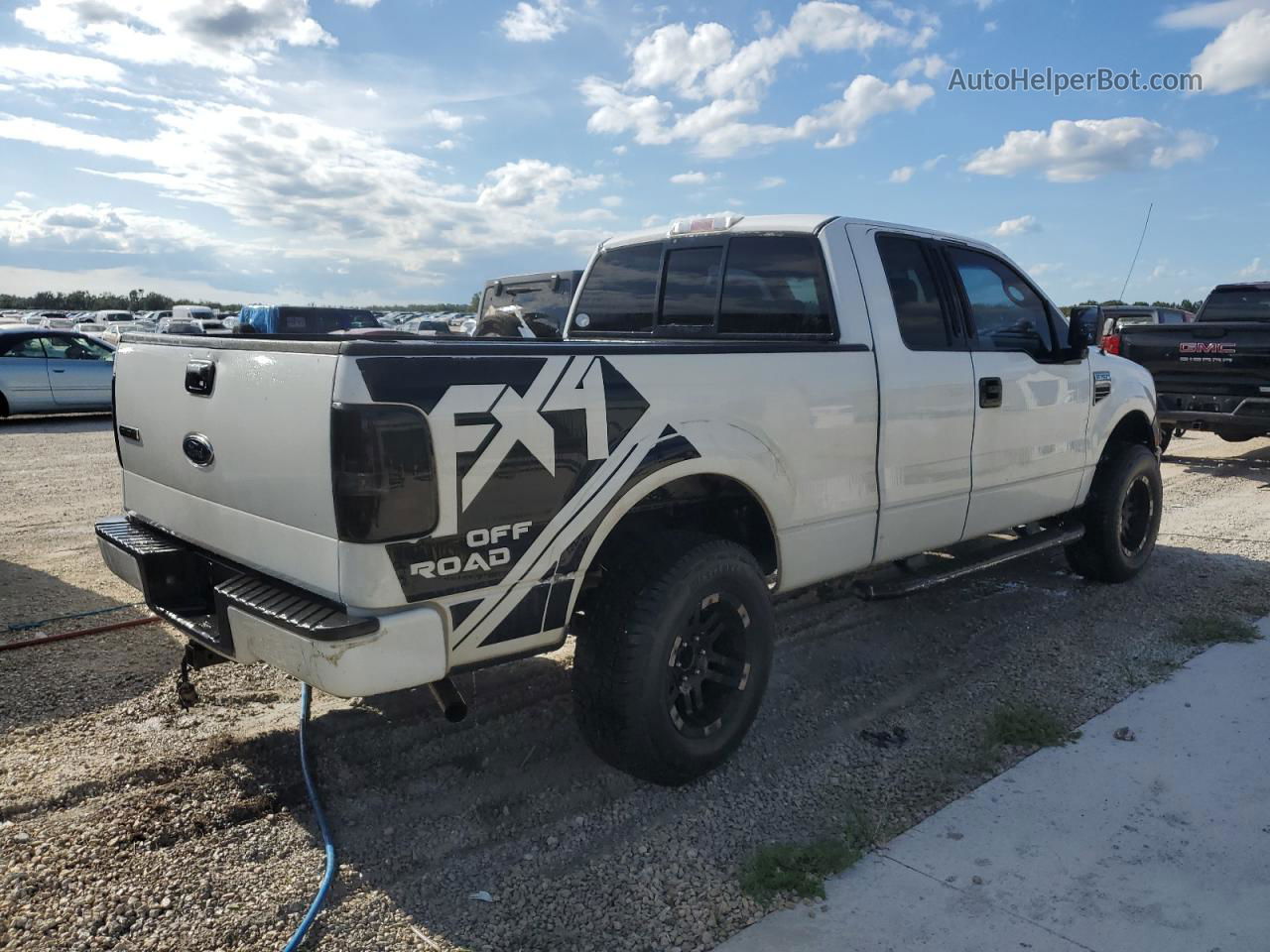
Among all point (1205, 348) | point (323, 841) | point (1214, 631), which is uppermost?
point (1205, 348)

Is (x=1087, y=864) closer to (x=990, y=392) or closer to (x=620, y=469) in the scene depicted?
(x=620, y=469)

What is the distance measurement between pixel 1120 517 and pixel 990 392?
6.14 feet

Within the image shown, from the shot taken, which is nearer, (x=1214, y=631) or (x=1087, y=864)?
(x=1087, y=864)

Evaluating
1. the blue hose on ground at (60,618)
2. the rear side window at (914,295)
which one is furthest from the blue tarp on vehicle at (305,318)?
the rear side window at (914,295)

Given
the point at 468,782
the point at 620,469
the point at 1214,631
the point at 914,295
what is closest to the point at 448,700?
the point at 468,782

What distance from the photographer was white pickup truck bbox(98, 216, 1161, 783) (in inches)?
105

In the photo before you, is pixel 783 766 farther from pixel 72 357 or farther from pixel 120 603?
pixel 72 357

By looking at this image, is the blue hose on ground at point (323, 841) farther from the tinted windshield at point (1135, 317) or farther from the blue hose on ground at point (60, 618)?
the tinted windshield at point (1135, 317)

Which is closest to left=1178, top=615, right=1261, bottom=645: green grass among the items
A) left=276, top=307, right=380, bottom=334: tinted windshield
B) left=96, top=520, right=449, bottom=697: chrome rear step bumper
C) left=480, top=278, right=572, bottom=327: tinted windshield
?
left=96, top=520, right=449, bottom=697: chrome rear step bumper

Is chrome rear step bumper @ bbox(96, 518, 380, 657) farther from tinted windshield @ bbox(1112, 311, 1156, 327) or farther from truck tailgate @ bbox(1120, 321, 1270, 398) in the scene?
tinted windshield @ bbox(1112, 311, 1156, 327)

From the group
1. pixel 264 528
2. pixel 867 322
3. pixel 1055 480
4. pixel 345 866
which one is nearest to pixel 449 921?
pixel 345 866

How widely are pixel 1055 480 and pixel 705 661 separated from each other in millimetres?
2862

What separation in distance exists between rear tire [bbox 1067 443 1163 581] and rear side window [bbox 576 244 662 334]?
2997 mm

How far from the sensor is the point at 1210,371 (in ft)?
32.1
